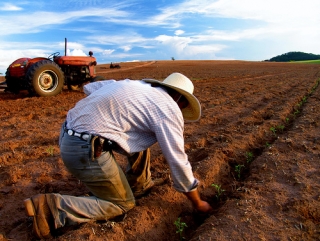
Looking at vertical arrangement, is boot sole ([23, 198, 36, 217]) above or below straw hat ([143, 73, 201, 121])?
below

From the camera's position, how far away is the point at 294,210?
9.80 feet

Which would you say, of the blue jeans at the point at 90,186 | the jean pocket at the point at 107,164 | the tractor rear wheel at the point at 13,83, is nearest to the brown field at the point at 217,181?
the blue jeans at the point at 90,186

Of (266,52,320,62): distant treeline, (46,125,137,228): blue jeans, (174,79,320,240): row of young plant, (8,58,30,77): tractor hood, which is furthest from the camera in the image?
(266,52,320,62): distant treeline

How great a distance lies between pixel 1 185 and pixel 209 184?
94.3 inches

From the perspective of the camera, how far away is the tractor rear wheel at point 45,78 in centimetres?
905

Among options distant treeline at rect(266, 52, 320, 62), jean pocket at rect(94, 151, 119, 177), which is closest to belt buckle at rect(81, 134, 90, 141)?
jean pocket at rect(94, 151, 119, 177)

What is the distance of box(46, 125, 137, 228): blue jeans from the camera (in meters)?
2.68

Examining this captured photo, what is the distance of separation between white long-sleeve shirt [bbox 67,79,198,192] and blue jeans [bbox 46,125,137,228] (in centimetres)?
19

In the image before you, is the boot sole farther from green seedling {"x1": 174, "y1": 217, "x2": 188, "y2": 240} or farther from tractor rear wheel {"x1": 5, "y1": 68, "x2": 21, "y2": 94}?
tractor rear wheel {"x1": 5, "y1": 68, "x2": 21, "y2": 94}

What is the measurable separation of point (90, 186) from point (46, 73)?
7328mm

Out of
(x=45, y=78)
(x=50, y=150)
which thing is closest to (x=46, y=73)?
(x=45, y=78)

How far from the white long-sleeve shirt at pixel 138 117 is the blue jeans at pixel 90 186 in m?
0.19

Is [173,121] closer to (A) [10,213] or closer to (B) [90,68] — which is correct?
(A) [10,213]

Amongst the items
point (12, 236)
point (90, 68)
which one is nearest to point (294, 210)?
point (12, 236)
